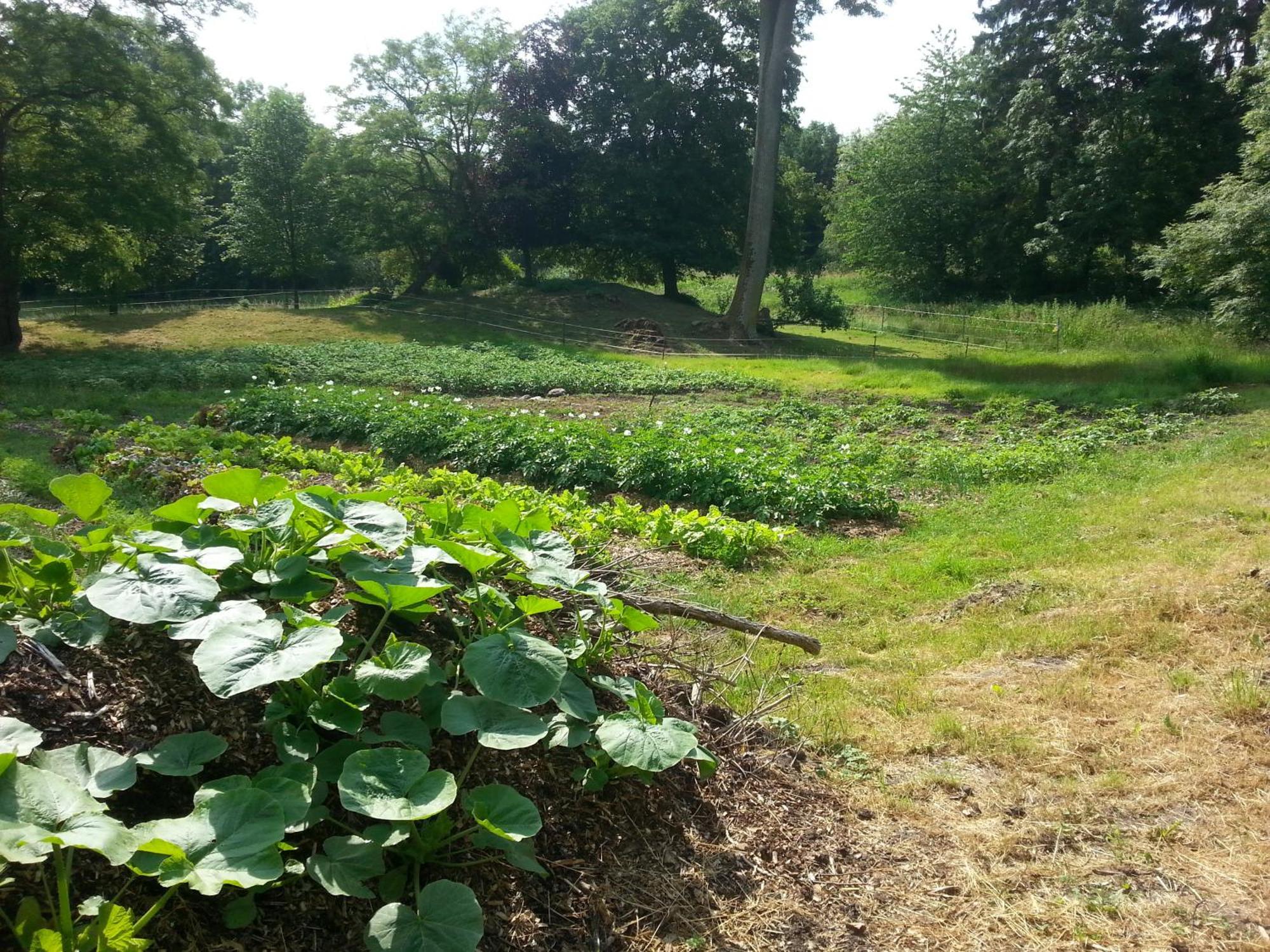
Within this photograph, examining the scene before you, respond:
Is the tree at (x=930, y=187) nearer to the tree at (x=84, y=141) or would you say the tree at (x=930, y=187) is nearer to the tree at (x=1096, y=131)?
the tree at (x=1096, y=131)

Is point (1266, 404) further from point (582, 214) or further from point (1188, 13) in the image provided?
point (582, 214)

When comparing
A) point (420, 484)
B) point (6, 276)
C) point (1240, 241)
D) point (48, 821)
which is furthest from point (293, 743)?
point (6, 276)

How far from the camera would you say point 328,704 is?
222 cm

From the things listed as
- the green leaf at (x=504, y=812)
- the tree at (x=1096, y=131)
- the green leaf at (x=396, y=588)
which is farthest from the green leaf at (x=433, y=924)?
the tree at (x=1096, y=131)

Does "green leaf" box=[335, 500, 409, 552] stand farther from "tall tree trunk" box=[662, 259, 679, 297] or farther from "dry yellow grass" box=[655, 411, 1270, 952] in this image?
"tall tree trunk" box=[662, 259, 679, 297]

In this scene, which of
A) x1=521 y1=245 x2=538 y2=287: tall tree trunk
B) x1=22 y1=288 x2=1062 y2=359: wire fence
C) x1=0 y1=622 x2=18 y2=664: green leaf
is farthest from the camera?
x1=521 y1=245 x2=538 y2=287: tall tree trunk

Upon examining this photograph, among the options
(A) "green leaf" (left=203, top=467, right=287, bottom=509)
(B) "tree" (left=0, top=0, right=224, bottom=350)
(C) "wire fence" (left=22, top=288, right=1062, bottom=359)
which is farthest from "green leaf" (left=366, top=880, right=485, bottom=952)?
(B) "tree" (left=0, top=0, right=224, bottom=350)

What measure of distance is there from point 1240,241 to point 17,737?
25453 millimetres

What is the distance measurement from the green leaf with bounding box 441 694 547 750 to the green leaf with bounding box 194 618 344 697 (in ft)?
1.21

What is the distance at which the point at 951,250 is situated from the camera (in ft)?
140

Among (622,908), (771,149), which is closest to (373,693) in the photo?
(622,908)

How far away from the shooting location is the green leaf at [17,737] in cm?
176

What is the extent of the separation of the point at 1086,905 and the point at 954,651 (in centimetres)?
279

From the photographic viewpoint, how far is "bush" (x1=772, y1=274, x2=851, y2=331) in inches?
1325
